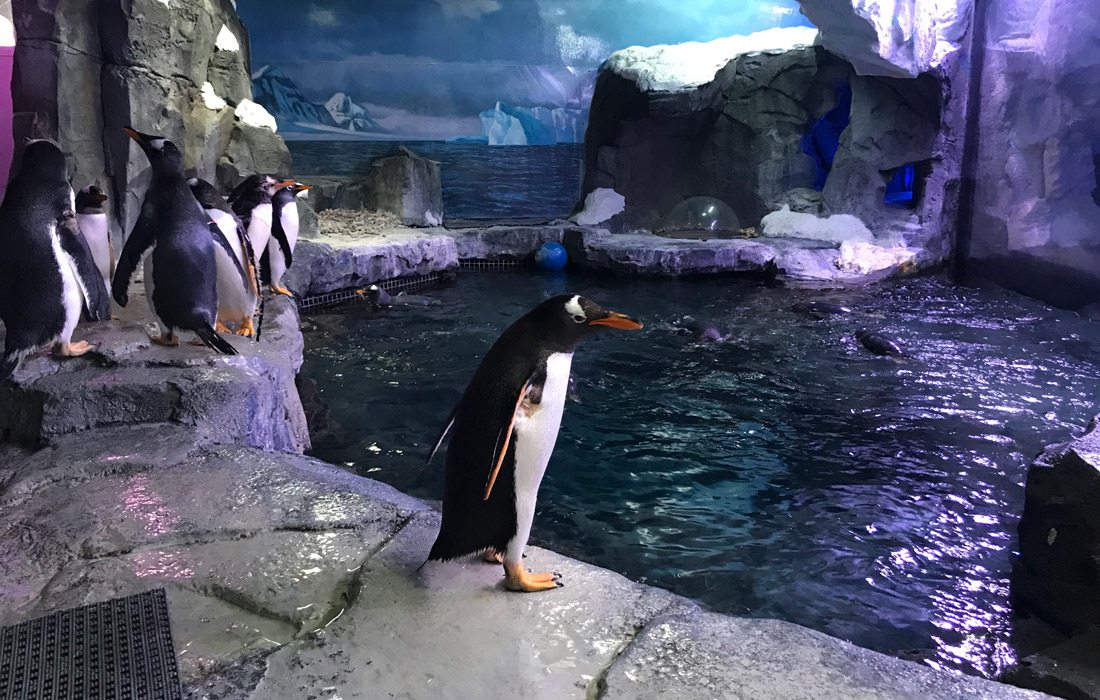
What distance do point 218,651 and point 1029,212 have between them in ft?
31.6

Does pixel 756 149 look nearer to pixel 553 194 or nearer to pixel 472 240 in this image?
pixel 553 194

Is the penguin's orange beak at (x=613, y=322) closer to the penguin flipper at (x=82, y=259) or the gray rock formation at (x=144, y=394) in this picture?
the gray rock formation at (x=144, y=394)

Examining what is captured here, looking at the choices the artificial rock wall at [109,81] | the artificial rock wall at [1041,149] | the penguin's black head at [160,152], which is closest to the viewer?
the penguin's black head at [160,152]

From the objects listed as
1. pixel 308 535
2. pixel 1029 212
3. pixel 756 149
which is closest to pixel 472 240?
pixel 756 149

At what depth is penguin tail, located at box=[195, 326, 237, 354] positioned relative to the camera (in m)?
3.13

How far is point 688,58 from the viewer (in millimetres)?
11141

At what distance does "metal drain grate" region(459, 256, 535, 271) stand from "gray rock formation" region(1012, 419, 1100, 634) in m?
7.56

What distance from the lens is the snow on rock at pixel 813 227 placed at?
9594mm

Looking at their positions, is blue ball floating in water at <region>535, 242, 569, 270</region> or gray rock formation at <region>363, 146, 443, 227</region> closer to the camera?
blue ball floating in water at <region>535, 242, 569, 270</region>

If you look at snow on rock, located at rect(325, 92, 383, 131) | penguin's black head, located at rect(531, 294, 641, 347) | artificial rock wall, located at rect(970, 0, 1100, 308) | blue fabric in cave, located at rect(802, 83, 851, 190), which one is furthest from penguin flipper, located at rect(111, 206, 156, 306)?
blue fabric in cave, located at rect(802, 83, 851, 190)

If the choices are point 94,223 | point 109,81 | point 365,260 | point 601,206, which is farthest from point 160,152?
point 601,206

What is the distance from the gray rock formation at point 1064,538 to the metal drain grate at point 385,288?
6.11 meters

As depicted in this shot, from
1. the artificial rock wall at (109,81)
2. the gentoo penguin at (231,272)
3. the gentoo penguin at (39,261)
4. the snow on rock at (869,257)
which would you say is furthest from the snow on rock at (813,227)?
the gentoo penguin at (39,261)

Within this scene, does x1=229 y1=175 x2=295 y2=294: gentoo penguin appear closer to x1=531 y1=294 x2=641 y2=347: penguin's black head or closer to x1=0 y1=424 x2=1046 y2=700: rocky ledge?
x1=0 y1=424 x2=1046 y2=700: rocky ledge
